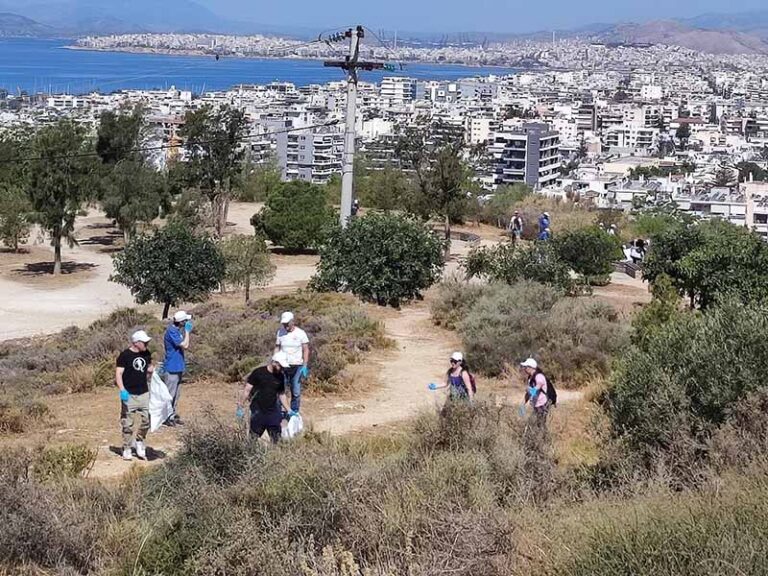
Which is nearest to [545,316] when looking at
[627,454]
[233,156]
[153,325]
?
[153,325]

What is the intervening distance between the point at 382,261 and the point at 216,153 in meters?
17.0

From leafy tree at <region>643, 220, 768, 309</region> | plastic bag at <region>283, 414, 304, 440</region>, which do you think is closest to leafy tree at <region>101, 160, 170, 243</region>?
leafy tree at <region>643, 220, 768, 309</region>

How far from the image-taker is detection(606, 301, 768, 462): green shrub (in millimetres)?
7324

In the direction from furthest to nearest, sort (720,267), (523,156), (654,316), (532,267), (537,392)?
(523,156)
(532,267)
(720,267)
(654,316)
(537,392)

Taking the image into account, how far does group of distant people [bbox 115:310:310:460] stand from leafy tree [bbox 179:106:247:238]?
23.7 meters

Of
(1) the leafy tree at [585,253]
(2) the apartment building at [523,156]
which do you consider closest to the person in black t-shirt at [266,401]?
(1) the leafy tree at [585,253]

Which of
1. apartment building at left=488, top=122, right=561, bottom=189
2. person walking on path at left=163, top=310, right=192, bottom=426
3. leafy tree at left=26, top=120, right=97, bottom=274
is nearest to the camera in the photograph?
person walking on path at left=163, top=310, right=192, bottom=426

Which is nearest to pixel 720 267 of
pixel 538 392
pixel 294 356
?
pixel 538 392

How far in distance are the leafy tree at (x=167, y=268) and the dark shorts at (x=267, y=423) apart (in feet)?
37.8

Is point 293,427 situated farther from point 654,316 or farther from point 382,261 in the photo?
point 382,261

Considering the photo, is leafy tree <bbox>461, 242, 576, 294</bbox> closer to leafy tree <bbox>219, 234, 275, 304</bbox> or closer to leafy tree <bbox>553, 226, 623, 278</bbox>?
leafy tree <bbox>553, 226, 623, 278</bbox>

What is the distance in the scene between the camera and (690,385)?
7.58m

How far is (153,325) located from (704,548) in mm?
12884

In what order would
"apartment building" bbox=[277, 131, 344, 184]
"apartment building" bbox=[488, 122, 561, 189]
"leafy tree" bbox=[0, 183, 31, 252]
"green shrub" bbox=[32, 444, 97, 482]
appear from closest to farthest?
"green shrub" bbox=[32, 444, 97, 482], "leafy tree" bbox=[0, 183, 31, 252], "apartment building" bbox=[277, 131, 344, 184], "apartment building" bbox=[488, 122, 561, 189]
